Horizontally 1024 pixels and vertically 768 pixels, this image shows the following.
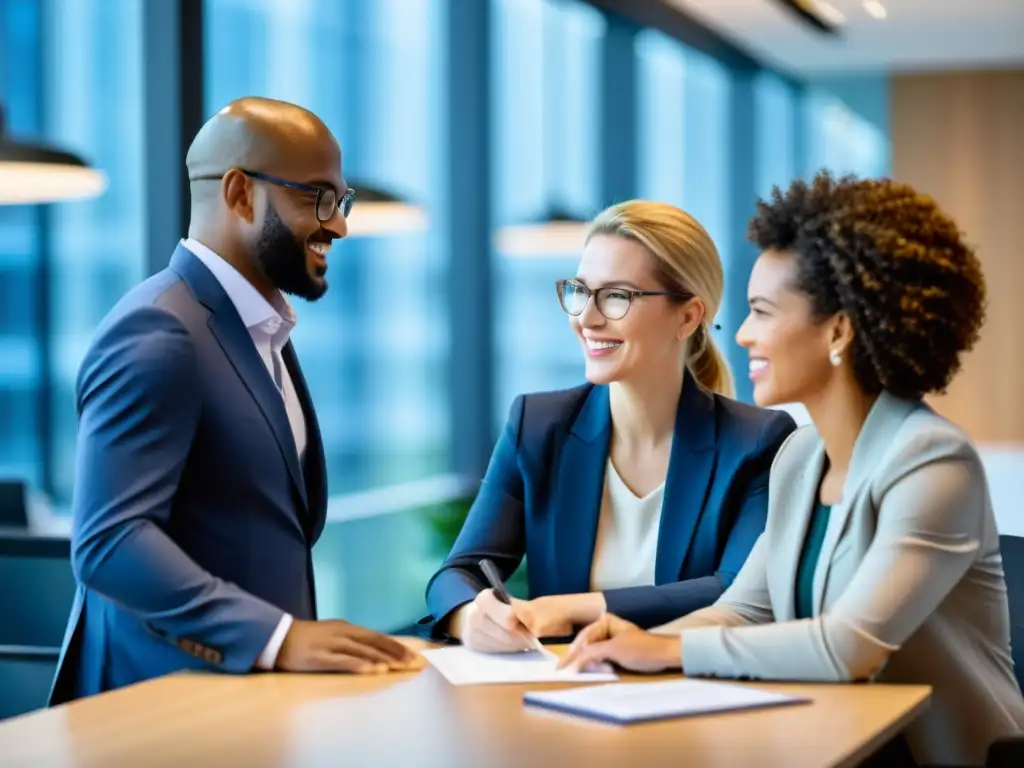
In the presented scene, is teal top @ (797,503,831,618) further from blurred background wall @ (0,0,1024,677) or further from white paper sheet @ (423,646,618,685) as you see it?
blurred background wall @ (0,0,1024,677)

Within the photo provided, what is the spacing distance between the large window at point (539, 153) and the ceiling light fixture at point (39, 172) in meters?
4.09

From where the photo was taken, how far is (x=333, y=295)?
25.7 feet

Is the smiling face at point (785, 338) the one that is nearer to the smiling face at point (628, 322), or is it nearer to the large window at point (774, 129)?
the smiling face at point (628, 322)

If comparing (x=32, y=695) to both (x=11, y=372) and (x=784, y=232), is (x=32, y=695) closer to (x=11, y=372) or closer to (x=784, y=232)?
(x=784, y=232)

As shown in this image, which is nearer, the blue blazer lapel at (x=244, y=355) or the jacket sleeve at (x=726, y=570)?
the blue blazer lapel at (x=244, y=355)

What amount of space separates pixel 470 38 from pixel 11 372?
3097 millimetres

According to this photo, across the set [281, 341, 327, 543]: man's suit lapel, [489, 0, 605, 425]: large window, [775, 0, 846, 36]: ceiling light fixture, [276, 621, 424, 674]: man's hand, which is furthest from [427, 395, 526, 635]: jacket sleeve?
[775, 0, 846, 36]: ceiling light fixture

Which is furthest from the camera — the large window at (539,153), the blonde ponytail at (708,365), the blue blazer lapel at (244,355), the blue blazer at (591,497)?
the large window at (539,153)

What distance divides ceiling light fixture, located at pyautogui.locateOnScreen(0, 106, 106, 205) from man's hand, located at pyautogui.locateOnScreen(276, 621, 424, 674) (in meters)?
2.40

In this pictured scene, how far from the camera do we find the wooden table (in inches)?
72.6

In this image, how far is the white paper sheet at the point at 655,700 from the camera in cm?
203

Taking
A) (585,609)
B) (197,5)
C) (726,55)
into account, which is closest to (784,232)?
(585,609)

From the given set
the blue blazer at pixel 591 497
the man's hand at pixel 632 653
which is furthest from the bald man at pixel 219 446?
the blue blazer at pixel 591 497

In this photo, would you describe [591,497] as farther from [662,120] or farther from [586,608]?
[662,120]
